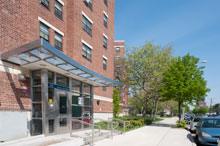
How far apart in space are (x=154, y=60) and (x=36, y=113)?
17082mm

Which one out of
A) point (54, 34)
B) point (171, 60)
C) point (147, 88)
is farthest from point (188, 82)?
point (54, 34)

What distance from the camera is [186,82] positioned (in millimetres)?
18953

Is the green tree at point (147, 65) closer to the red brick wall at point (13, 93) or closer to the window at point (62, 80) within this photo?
the window at point (62, 80)

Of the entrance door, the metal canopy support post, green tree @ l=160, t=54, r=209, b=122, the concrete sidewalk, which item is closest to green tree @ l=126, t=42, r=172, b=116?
green tree @ l=160, t=54, r=209, b=122

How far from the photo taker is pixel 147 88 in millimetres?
26469

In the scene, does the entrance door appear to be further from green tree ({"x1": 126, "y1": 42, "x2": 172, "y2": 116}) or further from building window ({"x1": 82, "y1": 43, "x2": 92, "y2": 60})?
green tree ({"x1": 126, "y1": 42, "x2": 172, "y2": 116})

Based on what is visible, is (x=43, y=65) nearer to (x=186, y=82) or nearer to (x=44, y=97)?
(x=44, y=97)

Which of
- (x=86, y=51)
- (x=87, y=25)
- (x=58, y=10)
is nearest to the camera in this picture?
(x=58, y=10)

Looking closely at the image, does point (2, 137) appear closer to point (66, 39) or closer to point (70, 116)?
point (70, 116)

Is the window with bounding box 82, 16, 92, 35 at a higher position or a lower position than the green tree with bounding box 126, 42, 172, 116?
higher

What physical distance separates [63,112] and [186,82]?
13250 mm

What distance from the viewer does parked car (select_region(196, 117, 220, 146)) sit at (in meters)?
9.21

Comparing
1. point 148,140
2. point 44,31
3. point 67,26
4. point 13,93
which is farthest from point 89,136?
point 67,26

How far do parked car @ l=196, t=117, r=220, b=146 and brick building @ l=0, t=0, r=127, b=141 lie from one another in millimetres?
7199
